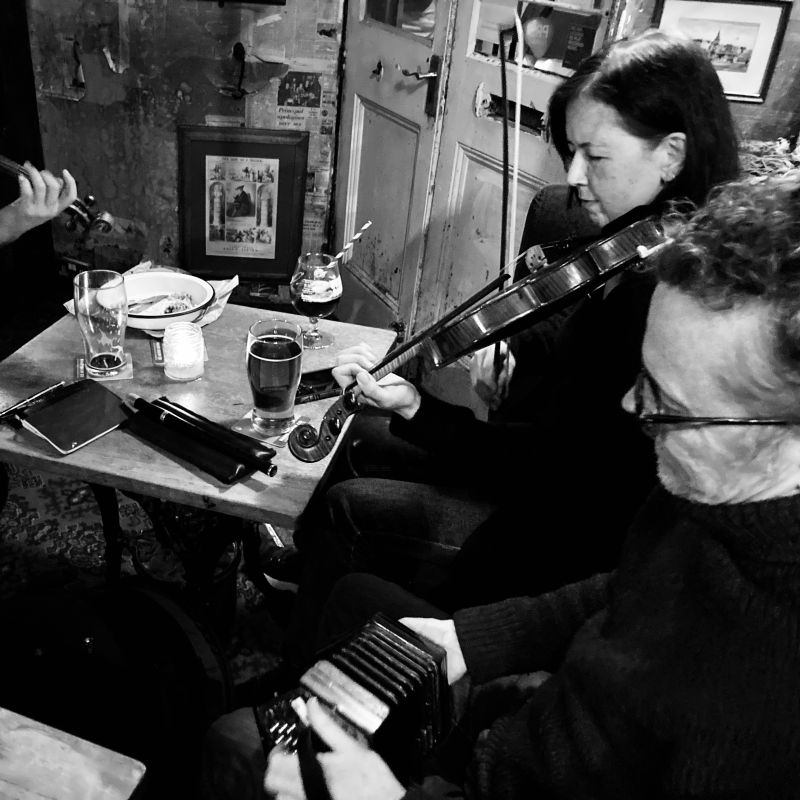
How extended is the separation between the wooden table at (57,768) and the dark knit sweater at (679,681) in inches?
15.1

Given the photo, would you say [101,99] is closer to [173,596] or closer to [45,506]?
[45,506]

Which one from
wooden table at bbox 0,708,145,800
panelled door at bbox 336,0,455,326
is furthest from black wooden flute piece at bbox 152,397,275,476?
panelled door at bbox 336,0,455,326

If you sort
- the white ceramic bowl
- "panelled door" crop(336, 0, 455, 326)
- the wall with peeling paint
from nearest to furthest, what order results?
the white ceramic bowl → "panelled door" crop(336, 0, 455, 326) → the wall with peeling paint

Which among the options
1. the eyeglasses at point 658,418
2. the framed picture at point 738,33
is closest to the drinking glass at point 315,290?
the eyeglasses at point 658,418

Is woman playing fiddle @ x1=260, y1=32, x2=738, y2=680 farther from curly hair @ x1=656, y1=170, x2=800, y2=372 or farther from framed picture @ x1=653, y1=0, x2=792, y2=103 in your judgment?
framed picture @ x1=653, y1=0, x2=792, y2=103

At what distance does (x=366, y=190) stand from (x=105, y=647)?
2.65 m

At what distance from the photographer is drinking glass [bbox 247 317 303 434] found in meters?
1.30

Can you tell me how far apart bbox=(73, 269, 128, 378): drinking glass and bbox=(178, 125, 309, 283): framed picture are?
2.13m

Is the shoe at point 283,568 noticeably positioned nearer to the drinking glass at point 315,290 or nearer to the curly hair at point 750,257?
the drinking glass at point 315,290

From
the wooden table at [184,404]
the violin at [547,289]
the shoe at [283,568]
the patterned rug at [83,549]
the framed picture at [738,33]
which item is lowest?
the patterned rug at [83,549]

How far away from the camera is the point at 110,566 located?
74.0 inches

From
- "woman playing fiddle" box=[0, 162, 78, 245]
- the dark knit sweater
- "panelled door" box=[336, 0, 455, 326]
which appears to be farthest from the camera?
"panelled door" box=[336, 0, 455, 326]

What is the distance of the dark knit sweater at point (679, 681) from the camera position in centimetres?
70

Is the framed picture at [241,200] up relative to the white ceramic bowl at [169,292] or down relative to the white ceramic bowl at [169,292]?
down
